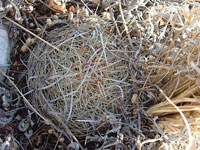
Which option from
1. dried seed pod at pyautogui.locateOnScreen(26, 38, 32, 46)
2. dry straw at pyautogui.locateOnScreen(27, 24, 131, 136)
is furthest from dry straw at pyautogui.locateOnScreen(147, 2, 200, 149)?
dried seed pod at pyautogui.locateOnScreen(26, 38, 32, 46)

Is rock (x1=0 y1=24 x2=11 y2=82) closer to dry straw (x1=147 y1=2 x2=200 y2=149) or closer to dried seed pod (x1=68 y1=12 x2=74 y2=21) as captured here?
dried seed pod (x1=68 y1=12 x2=74 y2=21)

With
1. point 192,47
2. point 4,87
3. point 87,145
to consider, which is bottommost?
point 87,145

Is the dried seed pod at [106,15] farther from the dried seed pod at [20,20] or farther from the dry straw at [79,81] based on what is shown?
the dried seed pod at [20,20]

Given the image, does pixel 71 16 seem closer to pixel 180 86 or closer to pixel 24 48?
pixel 24 48

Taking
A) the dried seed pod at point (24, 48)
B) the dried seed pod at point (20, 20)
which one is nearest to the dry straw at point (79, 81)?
the dried seed pod at point (24, 48)

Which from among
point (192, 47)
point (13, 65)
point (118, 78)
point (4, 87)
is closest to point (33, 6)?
point (13, 65)

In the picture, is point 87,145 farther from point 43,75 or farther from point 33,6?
point 33,6
